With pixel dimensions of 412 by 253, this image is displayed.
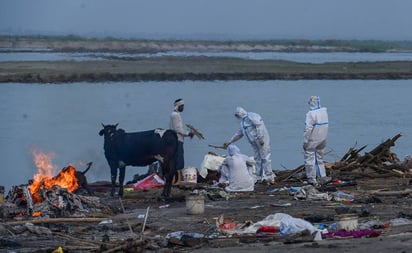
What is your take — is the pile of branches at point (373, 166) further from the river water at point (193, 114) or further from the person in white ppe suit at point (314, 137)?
the river water at point (193, 114)

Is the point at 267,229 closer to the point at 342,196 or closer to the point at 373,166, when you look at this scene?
the point at 342,196

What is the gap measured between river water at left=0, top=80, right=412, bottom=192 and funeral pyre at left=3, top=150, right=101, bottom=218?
6962 millimetres

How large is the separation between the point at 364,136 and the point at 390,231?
837 inches

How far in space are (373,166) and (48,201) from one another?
773 cm

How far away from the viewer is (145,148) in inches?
778

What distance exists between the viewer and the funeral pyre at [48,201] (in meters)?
17.5

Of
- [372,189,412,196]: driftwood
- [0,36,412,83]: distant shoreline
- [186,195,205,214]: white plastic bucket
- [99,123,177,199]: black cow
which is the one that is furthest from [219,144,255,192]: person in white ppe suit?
[0,36,412,83]: distant shoreline

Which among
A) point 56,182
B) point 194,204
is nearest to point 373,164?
point 194,204

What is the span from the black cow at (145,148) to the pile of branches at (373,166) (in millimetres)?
4065

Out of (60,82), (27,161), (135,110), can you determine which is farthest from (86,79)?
(27,161)

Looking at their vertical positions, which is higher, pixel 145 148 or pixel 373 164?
pixel 145 148

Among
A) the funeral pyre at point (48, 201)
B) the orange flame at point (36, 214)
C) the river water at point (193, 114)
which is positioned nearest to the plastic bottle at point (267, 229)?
the funeral pyre at point (48, 201)

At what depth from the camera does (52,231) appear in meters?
16.0

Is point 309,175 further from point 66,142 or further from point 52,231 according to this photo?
point 66,142
